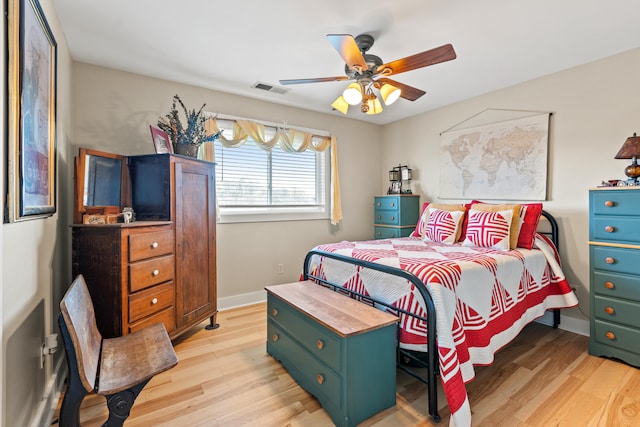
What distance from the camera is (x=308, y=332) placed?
1.86 m

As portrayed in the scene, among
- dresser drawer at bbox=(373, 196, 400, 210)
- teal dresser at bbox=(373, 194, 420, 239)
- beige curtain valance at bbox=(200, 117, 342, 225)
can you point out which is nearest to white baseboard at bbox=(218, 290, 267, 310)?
beige curtain valance at bbox=(200, 117, 342, 225)

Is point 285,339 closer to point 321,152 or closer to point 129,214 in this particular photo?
point 129,214

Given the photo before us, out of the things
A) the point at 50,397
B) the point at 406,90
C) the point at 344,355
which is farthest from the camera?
the point at 406,90

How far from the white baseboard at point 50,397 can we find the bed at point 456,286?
181cm

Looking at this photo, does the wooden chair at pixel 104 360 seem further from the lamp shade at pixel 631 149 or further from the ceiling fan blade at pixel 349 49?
the lamp shade at pixel 631 149

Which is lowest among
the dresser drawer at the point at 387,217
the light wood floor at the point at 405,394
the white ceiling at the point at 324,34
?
the light wood floor at the point at 405,394

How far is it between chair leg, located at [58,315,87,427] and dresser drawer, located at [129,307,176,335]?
30.3 inches

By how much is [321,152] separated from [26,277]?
3311 mm

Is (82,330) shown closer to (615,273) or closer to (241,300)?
(241,300)

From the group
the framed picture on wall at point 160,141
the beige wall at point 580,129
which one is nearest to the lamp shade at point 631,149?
the beige wall at point 580,129

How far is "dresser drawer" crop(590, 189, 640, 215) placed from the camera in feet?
6.95

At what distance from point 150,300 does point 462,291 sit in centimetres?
212

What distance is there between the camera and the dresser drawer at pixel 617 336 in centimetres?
215

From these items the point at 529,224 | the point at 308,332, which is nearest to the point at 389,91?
the point at 529,224
